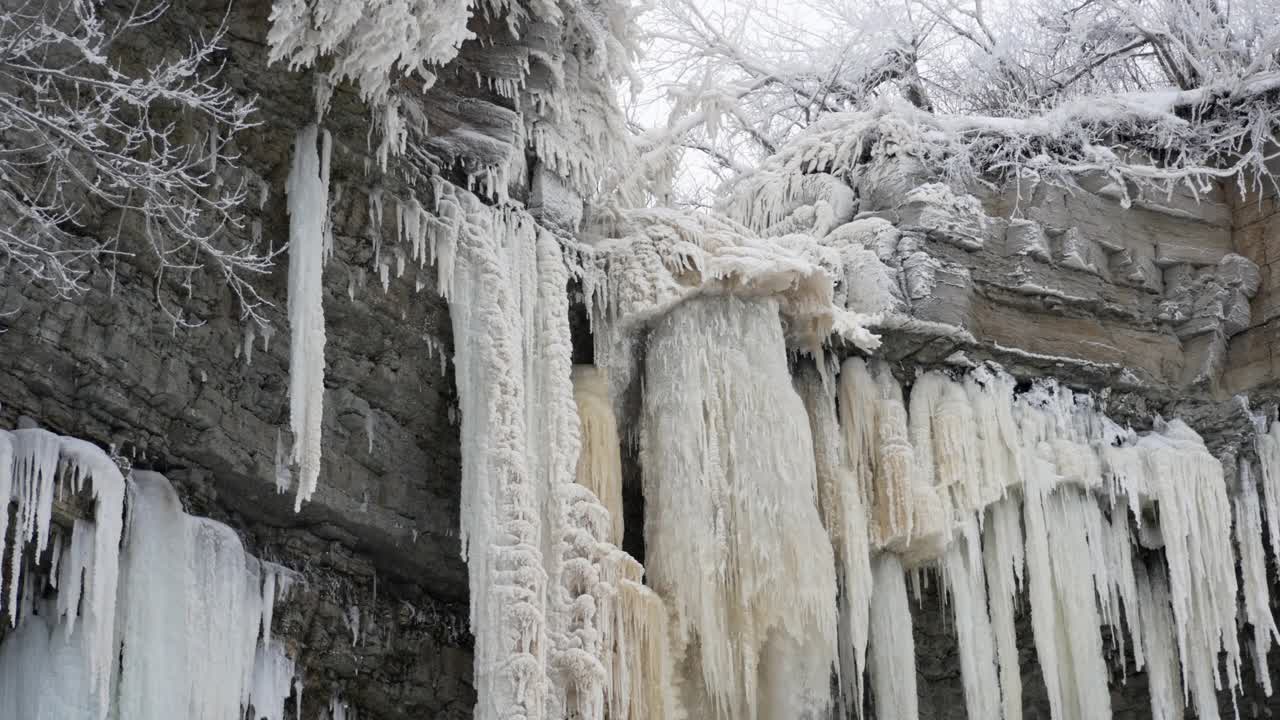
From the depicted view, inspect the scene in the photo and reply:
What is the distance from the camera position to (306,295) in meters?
8.66

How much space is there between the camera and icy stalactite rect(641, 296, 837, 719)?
10344mm

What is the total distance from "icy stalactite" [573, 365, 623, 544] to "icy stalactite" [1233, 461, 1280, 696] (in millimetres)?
5141

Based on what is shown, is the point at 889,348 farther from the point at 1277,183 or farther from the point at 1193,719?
the point at 1193,719

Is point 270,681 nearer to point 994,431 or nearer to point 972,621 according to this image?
point 972,621

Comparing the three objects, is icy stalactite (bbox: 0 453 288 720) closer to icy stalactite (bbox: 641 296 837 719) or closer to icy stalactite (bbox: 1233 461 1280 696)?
icy stalactite (bbox: 641 296 837 719)

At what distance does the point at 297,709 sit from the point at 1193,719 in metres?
7.79

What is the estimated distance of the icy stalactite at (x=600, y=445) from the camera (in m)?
10.2

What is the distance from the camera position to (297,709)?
384 inches

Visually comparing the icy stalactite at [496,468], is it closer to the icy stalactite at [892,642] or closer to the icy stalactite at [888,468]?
the icy stalactite at [888,468]

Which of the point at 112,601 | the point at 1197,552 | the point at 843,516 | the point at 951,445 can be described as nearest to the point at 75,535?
the point at 112,601

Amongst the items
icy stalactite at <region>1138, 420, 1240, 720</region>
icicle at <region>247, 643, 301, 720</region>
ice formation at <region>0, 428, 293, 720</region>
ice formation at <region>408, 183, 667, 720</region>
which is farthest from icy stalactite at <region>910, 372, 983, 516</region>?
ice formation at <region>0, 428, 293, 720</region>

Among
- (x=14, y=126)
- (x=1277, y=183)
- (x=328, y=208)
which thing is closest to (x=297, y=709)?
(x=328, y=208)

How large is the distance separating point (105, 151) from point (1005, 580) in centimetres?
718

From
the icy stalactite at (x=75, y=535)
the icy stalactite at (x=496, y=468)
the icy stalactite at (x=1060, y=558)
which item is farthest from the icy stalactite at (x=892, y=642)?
the icy stalactite at (x=75, y=535)
